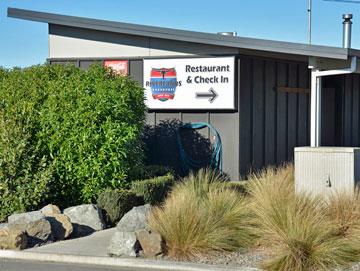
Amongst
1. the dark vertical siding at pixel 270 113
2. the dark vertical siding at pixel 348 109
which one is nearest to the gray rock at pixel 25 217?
the dark vertical siding at pixel 270 113

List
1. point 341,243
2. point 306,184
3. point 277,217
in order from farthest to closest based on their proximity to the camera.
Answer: point 306,184 < point 277,217 < point 341,243

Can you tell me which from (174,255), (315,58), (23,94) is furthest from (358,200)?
(23,94)

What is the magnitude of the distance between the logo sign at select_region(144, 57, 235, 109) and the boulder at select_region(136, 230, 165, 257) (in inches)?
299

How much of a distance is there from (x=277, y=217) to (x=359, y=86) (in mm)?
14611

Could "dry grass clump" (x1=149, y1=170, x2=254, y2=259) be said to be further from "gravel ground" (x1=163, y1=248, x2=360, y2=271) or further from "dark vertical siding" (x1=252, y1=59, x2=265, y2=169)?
"dark vertical siding" (x1=252, y1=59, x2=265, y2=169)

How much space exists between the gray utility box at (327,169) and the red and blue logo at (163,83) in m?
6.07

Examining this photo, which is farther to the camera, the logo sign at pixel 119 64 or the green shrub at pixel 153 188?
the logo sign at pixel 119 64

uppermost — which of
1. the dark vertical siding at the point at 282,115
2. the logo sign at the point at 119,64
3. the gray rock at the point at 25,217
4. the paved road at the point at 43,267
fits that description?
the logo sign at the point at 119,64

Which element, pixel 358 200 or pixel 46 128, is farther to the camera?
pixel 46 128

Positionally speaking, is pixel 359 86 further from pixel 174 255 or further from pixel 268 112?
pixel 174 255

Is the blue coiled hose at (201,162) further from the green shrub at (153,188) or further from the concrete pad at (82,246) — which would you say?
the concrete pad at (82,246)

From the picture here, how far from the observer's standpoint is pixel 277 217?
9.59 metres

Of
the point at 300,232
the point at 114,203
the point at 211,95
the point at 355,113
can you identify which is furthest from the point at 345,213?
the point at 355,113

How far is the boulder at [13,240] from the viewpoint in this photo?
10341mm
